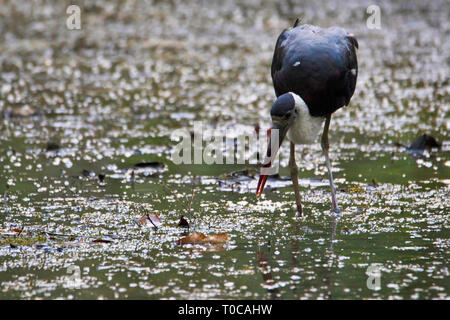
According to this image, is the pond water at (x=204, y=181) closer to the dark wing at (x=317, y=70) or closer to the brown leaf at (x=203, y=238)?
the brown leaf at (x=203, y=238)

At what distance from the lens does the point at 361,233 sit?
17.8 ft

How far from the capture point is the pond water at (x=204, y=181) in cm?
455

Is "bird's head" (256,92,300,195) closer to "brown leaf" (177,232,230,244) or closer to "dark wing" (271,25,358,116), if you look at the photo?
"dark wing" (271,25,358,116)

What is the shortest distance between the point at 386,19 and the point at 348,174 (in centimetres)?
1032

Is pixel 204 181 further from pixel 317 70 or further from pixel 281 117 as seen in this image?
pixel 317 70

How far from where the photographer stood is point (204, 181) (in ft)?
23.2

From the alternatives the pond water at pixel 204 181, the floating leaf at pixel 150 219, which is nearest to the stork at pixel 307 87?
the pond water at pixel 204 181

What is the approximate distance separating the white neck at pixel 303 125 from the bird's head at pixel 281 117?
3 centimetres

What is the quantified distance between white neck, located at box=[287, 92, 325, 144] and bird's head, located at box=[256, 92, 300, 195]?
0.10 feet

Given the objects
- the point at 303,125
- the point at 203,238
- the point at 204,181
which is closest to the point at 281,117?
the point at 303,125

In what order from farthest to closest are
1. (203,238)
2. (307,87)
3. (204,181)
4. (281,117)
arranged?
1. (204,181)
2. (307,87)
3. (281,117)
4. (203,238)

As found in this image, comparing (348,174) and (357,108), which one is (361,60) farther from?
(348,174)

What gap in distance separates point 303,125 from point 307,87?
292 millimetres
